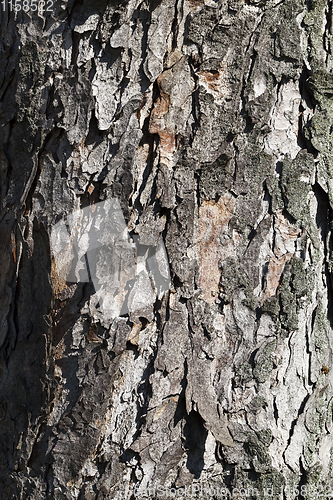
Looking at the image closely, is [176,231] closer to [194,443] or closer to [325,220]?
[325,220]

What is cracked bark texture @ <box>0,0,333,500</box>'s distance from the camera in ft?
3.93

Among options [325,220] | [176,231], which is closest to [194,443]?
[176,231]

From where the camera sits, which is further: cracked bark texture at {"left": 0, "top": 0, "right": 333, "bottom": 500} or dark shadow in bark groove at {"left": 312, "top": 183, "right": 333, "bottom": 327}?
dark shadow in bark groove at {"left": 312, "top": 183, "right": 333, "bottom": 327}

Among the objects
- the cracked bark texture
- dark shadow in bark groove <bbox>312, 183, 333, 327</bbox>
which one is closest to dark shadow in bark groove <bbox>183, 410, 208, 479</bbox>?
the cracked bark texture

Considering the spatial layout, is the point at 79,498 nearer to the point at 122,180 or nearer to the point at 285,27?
the point at 122,180

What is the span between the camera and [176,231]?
1.21 meters

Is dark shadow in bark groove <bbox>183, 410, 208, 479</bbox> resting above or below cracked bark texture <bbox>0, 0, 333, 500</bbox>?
below

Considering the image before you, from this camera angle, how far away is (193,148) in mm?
1208

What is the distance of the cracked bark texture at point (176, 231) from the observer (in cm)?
120

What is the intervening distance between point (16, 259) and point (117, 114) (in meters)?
0.56

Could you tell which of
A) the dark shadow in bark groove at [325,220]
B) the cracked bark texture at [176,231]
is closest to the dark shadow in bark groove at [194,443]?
the cracked bark texture at [176,231]

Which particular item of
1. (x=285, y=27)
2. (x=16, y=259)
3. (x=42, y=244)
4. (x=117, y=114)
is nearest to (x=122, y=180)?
(x=117, y=114)

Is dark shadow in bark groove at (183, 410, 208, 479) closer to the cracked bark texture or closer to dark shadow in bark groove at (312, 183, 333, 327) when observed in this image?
the cracked bark texture

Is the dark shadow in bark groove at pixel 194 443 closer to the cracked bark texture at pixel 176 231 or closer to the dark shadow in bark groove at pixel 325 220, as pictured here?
the cracked bark texture at pixel 176 231
